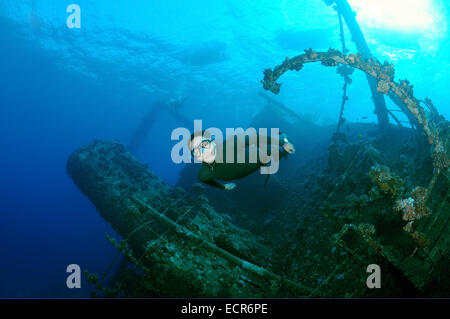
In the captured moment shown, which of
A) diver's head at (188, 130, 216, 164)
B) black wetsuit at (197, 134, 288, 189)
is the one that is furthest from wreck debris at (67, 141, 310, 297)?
diver's head at (188, 130, 216, 164)

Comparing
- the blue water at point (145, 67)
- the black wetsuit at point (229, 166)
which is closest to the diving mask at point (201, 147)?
the black wetsuit at point (229, 166)

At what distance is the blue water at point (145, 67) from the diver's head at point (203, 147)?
40.4 feet

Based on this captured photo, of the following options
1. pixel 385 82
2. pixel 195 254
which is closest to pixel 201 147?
pixel 195 254

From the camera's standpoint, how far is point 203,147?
2129 millimetres

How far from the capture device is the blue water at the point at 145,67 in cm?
1973

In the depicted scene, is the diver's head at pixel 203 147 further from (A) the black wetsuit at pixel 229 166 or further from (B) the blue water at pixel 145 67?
(B) the blue water at pixel 145 67

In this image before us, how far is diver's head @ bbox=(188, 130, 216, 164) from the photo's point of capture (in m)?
2.12

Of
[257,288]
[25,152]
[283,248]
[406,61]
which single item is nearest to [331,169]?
[283,248]

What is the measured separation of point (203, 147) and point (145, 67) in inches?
1242

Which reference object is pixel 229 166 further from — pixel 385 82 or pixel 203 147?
pixel 385 82

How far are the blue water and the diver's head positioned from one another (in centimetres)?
1232

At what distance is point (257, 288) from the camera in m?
3.46

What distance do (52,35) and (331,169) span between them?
98.9 ft

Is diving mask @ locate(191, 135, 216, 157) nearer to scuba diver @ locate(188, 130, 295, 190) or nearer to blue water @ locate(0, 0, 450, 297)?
scuba diver @ locate(188, 130, 295, 190)
